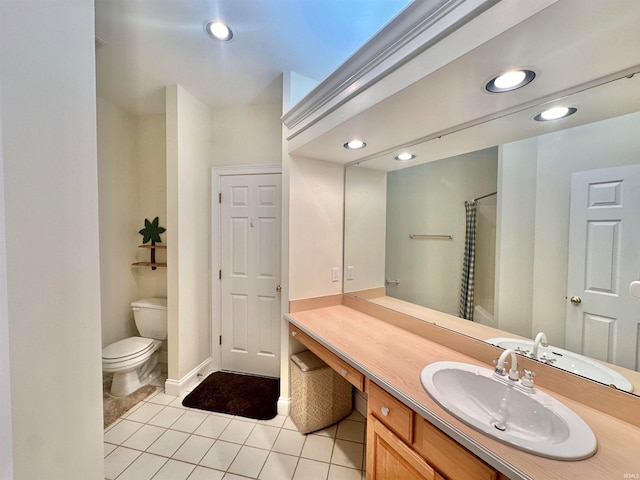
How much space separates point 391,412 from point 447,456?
250 millimetres

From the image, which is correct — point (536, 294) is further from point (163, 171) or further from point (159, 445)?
point (163, 171)

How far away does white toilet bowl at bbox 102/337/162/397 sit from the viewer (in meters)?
2.03

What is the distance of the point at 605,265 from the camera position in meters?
1.02

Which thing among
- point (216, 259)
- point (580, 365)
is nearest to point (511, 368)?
point (580, 365)

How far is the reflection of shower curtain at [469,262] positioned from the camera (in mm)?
1494

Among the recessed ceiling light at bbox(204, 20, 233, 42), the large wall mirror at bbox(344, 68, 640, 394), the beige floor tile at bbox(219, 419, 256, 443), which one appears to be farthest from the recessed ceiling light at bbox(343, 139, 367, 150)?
the beige floor tile at bbox(219, 419, 256, 443)

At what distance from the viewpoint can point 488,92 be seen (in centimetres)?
100

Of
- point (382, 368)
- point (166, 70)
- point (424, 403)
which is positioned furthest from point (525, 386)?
point (166, 70)

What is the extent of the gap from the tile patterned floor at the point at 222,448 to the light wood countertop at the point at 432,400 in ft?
2.65

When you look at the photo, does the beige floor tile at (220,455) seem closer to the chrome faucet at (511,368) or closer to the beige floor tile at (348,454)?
the beige floor tile at (348,454)

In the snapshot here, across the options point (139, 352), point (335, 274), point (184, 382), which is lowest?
point (184, 382)

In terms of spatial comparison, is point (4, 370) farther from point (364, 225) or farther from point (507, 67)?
point (364, 225)

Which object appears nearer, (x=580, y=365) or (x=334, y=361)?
(x=580, y=365)

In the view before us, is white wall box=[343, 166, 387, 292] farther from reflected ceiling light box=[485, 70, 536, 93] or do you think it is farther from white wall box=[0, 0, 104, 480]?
white wall box=[0, 0, 104, 480]
